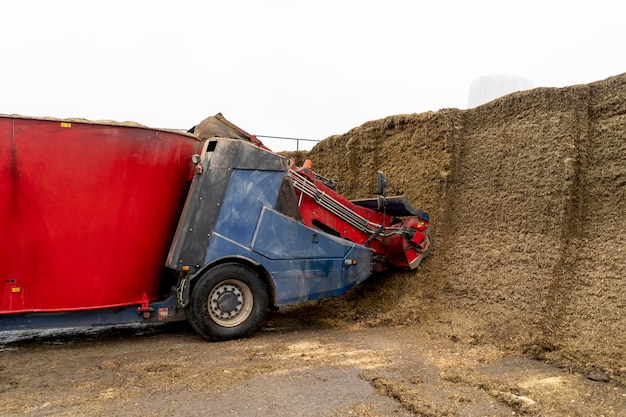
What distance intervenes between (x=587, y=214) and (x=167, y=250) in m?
4.86

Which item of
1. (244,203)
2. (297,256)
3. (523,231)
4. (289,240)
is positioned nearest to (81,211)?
(244,203)

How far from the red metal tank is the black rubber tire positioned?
59 cm

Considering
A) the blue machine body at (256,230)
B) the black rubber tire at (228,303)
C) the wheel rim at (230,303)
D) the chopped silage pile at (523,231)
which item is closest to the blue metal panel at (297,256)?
the blue machine body at (256,230)

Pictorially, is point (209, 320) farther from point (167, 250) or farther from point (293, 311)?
point (293, 311)

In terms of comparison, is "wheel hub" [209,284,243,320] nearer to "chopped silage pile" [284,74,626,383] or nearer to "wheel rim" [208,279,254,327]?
"wheel rim" [208,279,254,327]

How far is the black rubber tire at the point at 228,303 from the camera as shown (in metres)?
5.62

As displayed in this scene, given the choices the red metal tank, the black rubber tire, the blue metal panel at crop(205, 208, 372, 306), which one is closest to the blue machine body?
the blue metal panel at crop(205, 208, 372, 306)

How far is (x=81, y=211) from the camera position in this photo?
5.19 meters

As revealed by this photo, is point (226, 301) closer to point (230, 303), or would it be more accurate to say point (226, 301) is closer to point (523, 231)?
point (230, 303)

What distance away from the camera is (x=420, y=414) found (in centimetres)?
351

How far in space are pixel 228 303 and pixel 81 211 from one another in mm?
1847

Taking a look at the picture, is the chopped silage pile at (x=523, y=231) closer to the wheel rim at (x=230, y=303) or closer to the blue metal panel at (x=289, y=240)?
the blue metal panel at (x=289, y=240)

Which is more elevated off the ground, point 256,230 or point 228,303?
point 256,230

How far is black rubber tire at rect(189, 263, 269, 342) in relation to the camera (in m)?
5.62
